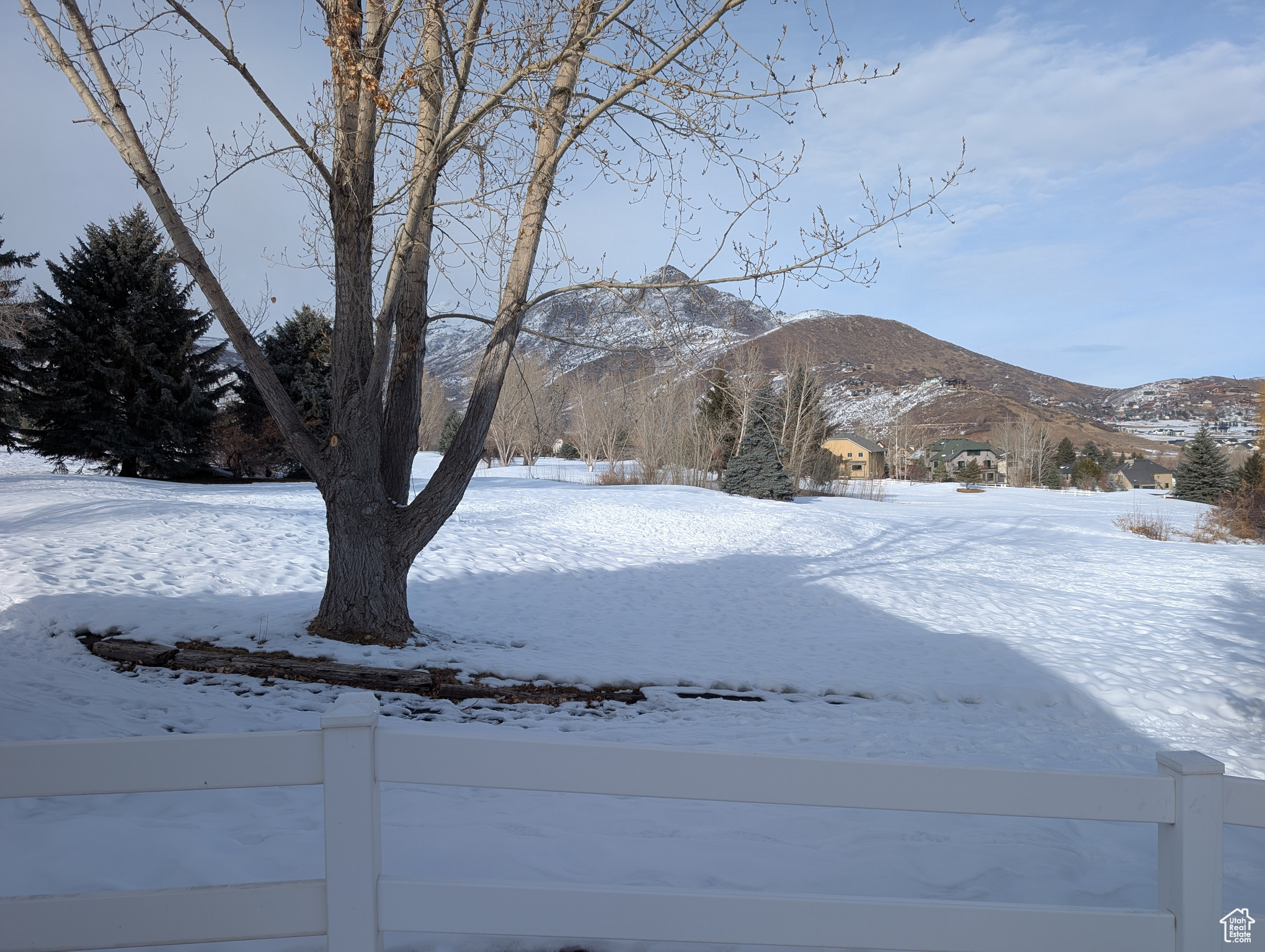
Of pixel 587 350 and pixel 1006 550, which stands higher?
pixel 587 350

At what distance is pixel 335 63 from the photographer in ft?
20.7

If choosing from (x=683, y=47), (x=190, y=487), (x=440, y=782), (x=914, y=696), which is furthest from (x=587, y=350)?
(x=190, y=487)

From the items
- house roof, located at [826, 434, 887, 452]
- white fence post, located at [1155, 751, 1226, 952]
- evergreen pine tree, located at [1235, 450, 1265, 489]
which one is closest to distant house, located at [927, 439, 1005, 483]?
house roof, located at [826, 434, 887, 452]

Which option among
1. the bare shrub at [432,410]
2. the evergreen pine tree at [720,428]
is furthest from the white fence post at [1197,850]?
the bare shrub at [432,410]

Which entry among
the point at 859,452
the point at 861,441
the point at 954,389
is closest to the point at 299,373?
the point at 859,452

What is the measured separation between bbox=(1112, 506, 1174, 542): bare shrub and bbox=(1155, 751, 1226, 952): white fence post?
76.8ft

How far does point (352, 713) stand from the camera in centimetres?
196

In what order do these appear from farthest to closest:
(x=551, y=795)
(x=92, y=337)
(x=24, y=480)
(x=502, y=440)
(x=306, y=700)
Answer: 1. (x=502, y=440)
2. (x=92, y=337)
3. (x=24, y=480)
4. (x=306, y=700)
5. (x=551, y=795)

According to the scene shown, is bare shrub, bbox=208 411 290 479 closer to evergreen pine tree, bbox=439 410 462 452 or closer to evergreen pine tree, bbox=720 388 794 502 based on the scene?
evergreen pine tree, bbox=720 388 794 502

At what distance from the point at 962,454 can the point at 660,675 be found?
103m

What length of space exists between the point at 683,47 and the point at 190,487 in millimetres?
19989

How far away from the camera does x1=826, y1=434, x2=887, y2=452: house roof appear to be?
88.4 metres

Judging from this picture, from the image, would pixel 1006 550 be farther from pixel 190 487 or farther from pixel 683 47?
pixel 190 487

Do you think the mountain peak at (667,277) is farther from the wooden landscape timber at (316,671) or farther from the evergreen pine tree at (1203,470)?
the evergreen pine tree at (1203,470)
